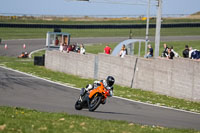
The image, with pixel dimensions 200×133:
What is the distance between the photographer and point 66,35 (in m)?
40.4

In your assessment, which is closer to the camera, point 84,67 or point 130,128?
point 130,128

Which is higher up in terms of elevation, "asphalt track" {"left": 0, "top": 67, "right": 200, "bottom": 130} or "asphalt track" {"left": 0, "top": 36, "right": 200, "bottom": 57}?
"asphalt track" {"left": 0, "top": 36, "right": 200, "bottom": 57}

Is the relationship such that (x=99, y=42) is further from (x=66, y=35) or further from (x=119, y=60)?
(x=119, y=60)

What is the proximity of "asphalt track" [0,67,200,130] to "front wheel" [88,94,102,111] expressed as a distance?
8.6 inches

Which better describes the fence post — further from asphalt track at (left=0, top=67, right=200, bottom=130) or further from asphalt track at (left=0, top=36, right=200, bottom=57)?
asphalt track at (left=0, top=36, right=200, bottom=57)

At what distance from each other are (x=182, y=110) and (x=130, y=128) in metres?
7.97

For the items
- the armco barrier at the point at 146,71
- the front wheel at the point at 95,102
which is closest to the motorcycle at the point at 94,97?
the front wheel at the point at 95,102

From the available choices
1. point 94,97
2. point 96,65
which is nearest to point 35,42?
point 96,65

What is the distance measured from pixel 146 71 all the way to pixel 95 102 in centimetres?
986

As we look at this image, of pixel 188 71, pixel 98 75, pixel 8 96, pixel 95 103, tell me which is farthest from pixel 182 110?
pixel 98 75

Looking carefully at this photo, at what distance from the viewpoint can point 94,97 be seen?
1396cm

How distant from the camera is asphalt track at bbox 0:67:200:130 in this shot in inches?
547

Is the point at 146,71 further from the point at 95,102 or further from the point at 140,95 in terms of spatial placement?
the point at 95,102

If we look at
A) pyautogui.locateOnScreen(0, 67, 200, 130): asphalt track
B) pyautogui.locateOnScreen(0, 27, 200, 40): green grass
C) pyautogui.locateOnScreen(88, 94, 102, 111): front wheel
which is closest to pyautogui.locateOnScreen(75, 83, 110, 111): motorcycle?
pyautogui.locateOnScreen(88, 94, 102, 111): front wheel
